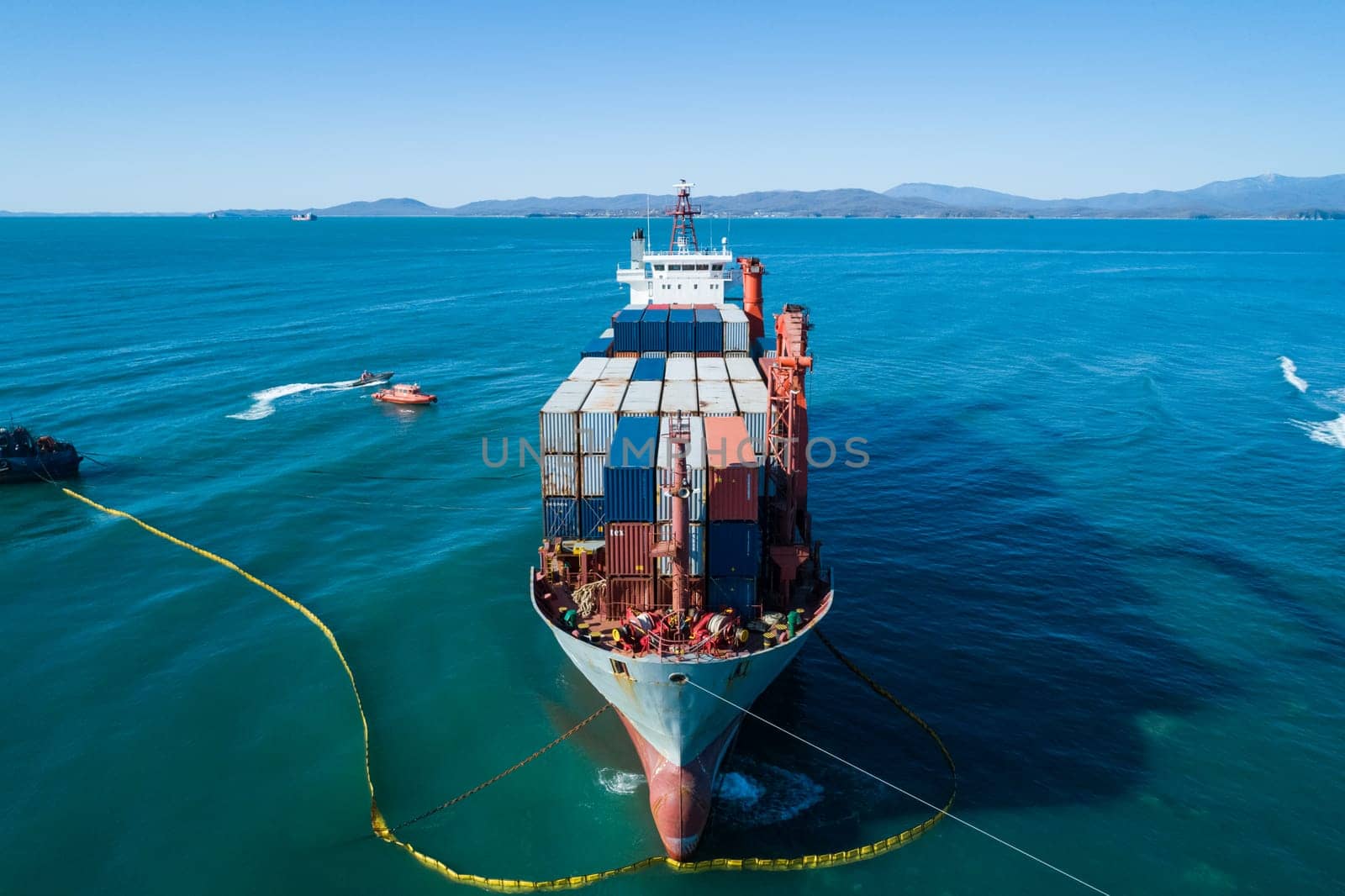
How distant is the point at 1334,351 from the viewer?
8825cm

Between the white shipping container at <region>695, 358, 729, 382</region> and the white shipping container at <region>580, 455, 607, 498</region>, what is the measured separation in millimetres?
8505

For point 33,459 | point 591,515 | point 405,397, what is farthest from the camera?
point 405,397

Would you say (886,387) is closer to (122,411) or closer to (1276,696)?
(1276,696)

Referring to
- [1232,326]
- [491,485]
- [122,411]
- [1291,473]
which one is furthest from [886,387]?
[122,411]

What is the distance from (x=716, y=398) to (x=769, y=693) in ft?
42.3

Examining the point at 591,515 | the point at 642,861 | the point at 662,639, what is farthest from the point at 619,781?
the point at 591,515

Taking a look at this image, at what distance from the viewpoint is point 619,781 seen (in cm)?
2806

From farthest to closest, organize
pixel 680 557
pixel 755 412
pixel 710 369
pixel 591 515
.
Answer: pixel 710 369 < pixel 755 412 < pixel 591 515 < pixel 680 557

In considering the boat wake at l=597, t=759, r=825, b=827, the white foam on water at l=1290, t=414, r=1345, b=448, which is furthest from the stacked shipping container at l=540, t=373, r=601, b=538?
the white foam on water at l=1290, t=414, r=1345, b=448

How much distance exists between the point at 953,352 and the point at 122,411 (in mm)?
86821

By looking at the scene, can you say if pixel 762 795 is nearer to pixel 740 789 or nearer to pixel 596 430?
pixel 740 789

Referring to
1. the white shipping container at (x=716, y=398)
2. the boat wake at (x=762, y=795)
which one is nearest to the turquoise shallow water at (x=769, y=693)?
the boat wake at (x=762, y=795)

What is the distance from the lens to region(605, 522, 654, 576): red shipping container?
26750mm

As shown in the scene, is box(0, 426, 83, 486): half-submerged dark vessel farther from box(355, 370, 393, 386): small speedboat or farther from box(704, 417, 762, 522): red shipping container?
box(704, 417, 762, 522): red shipping container
